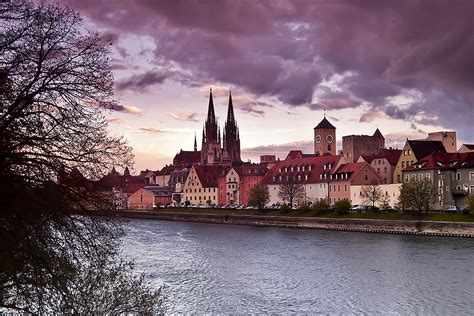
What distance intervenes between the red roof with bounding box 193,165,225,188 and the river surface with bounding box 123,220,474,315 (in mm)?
47364

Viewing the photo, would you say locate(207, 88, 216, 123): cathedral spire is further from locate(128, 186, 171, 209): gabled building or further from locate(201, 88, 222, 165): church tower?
locate(128, 186, 171, 209): gabled building

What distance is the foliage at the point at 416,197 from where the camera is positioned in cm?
5306

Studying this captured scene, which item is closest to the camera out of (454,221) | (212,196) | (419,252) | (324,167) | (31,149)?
(31,149)

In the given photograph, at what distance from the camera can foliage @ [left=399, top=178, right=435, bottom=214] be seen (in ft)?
174

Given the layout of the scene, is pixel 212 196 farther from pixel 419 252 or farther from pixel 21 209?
pixel 21 209

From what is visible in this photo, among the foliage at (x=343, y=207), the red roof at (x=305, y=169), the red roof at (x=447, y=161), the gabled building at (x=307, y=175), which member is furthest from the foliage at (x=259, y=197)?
the red roof at (x=447, y=161)

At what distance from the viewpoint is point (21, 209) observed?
24.5ft

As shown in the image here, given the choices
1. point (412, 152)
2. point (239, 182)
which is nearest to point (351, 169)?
point (412, 152)

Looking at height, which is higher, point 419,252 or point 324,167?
point 324,167

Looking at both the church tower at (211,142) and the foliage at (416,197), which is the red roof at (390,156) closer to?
the foliage at (416,197)

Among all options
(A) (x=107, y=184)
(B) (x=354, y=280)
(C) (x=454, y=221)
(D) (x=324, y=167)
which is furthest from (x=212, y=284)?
(D) (x=324, y=167)

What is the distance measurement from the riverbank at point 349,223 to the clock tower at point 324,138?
115 feet

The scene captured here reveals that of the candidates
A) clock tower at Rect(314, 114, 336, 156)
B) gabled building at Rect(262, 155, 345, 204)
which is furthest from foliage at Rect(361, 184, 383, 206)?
clock tower at Rect(314, 114, 336, 156)

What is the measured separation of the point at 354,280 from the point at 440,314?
737 centimetres
